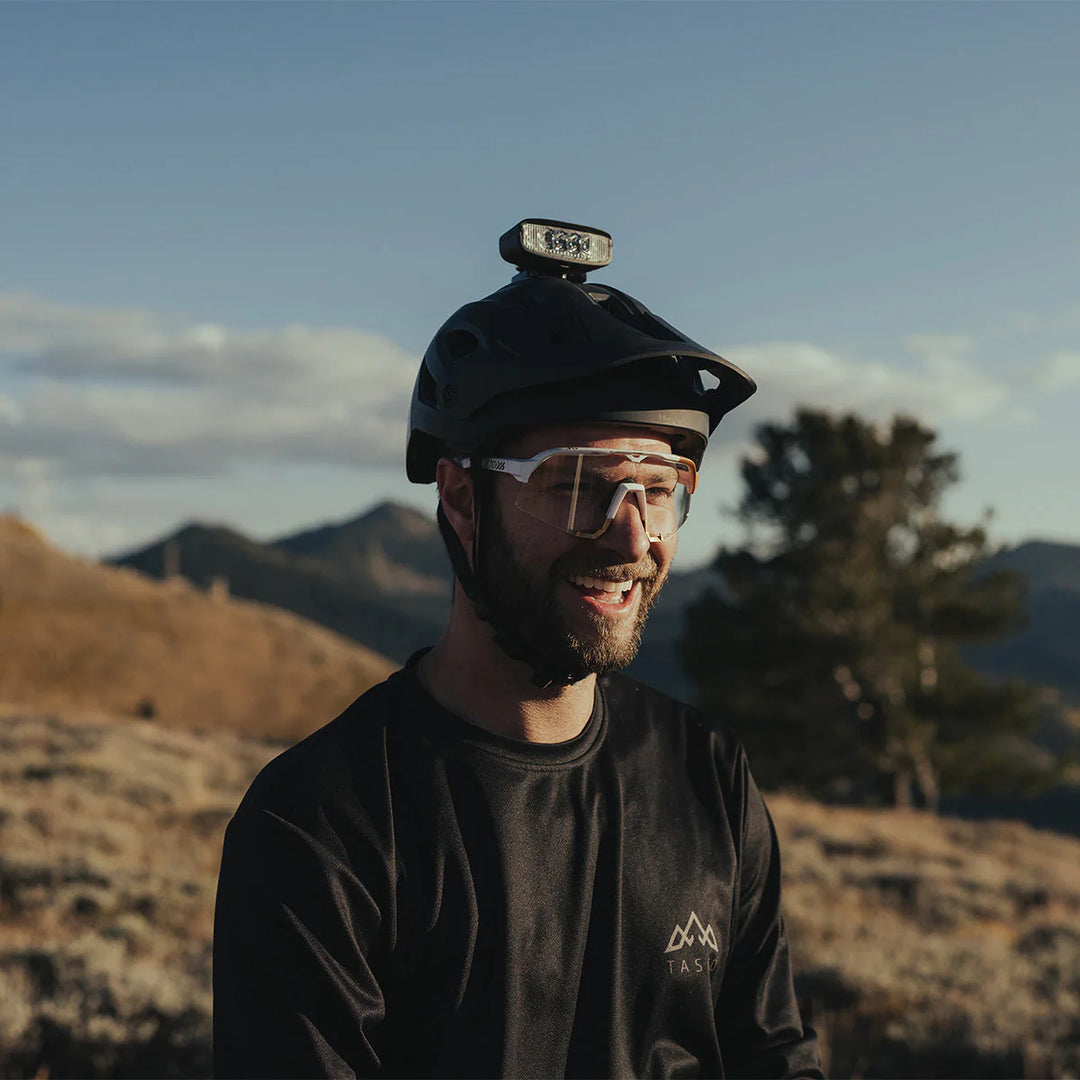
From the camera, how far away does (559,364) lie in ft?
8.81

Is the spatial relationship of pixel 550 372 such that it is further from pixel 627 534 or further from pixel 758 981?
pixel 758 981

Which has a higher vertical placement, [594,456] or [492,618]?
[594,456]

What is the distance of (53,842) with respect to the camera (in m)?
10.4

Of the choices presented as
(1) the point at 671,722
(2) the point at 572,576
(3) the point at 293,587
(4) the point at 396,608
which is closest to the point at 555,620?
(2) the point at 572,576

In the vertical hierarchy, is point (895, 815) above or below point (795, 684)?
below

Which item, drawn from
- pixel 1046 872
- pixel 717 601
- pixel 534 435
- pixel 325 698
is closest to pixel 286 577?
pixel 325 698

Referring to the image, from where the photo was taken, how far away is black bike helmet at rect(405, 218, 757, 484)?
2.72 metres

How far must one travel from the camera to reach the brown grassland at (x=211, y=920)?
6277 millimetres

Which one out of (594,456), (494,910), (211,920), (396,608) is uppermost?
(594,456)

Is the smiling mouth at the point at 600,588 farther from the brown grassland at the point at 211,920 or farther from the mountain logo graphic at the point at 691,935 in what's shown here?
the brown grassland at the point at 211,920

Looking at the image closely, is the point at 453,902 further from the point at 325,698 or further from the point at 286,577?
the point at 286,577

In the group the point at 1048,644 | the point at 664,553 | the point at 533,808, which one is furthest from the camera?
the point at 1048,644

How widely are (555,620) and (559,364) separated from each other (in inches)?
24.4

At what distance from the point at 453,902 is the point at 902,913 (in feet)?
35.3
